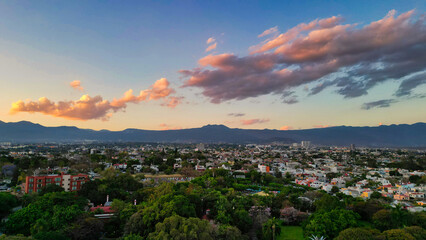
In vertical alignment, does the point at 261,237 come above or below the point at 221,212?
below

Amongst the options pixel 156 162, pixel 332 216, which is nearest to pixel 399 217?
pixel 332 216

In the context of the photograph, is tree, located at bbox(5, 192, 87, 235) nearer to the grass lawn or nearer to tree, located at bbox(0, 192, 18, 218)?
tree, located at bbox(0, 192, 18, 218)

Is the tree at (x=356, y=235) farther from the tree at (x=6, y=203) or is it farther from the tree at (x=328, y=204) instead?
the tree at (x=6, y=203)

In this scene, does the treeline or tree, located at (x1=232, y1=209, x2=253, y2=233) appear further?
tree, located at (x1=232, y1=209, x2=253, y2=233)

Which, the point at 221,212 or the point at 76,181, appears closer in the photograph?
the point at 221,212

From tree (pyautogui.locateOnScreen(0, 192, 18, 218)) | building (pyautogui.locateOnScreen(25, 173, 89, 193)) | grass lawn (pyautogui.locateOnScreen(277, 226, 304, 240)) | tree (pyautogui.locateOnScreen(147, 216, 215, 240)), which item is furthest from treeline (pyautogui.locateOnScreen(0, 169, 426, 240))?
building (pyautogui.locateOnScreen(25, 173, 89, 193))

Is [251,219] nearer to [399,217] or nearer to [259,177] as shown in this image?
[399,217]

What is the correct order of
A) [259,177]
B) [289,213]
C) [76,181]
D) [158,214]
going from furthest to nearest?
[259,177]
[76,181]
[289,213]
[158,214]
